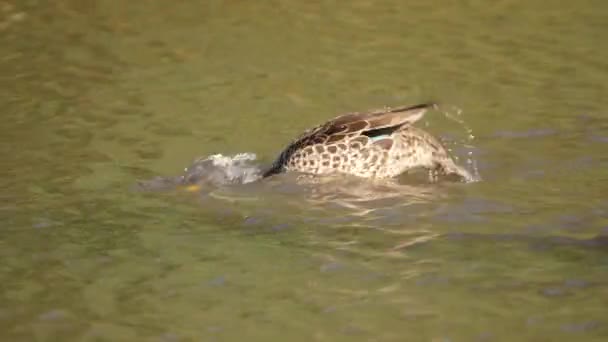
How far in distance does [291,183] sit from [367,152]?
635 millimetres

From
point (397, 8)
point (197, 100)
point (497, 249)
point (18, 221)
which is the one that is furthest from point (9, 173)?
point (397, 8)

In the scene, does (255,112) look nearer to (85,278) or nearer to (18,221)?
(18,221)

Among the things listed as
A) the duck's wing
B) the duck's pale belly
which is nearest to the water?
the duck's pale belly

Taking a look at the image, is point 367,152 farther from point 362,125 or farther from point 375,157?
point 362,125

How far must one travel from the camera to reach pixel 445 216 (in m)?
7.84

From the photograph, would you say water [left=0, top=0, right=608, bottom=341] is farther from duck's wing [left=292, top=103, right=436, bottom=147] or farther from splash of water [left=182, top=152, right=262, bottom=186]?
duck's wing [left=292, top=103, right=436, bottom=147]

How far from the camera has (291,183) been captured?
894cm

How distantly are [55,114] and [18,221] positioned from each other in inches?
114

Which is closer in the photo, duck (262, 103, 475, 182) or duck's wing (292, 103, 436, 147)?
duck's wing (292, 103, 436, 147)

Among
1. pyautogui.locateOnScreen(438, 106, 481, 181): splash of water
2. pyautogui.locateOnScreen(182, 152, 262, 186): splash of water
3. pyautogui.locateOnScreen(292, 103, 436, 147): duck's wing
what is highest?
pyautogui.locateOnScreen(292, 103, 436, 147): duck's wing

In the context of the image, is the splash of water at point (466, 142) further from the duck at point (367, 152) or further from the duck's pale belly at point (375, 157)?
the duck's pale belly at point (375, 157)

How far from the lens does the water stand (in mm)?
6336

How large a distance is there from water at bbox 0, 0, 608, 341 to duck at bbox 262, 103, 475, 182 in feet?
0.59

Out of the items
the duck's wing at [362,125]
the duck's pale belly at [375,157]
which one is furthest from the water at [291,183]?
the duck's wing at [362,125]
